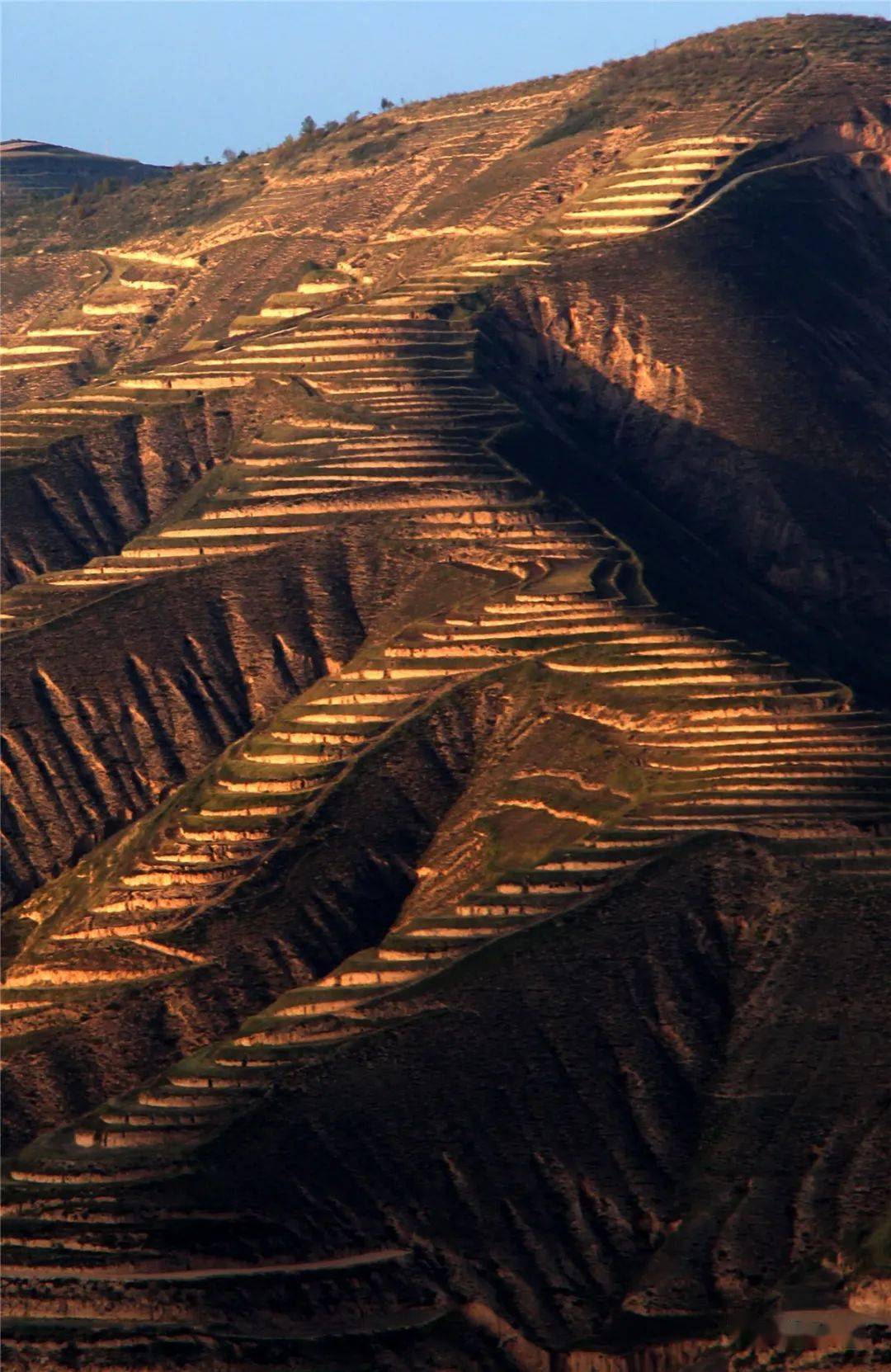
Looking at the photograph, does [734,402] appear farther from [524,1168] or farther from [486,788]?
[524,1168]

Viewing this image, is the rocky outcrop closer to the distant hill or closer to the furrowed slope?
the furrowed slope

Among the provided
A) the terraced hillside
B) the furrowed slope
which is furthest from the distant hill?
the furrowed slope

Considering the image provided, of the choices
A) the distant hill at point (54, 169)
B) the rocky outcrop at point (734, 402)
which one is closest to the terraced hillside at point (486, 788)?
the rocky outcrop at point (734, 402)

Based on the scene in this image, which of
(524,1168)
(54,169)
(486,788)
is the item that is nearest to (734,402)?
(486,788)

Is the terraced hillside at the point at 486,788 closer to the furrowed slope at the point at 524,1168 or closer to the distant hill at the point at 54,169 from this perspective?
the furrowed slope at the point at 524,1168

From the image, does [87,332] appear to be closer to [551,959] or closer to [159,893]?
[159,893]

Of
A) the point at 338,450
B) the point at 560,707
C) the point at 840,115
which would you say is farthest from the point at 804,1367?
the point at 840,115
